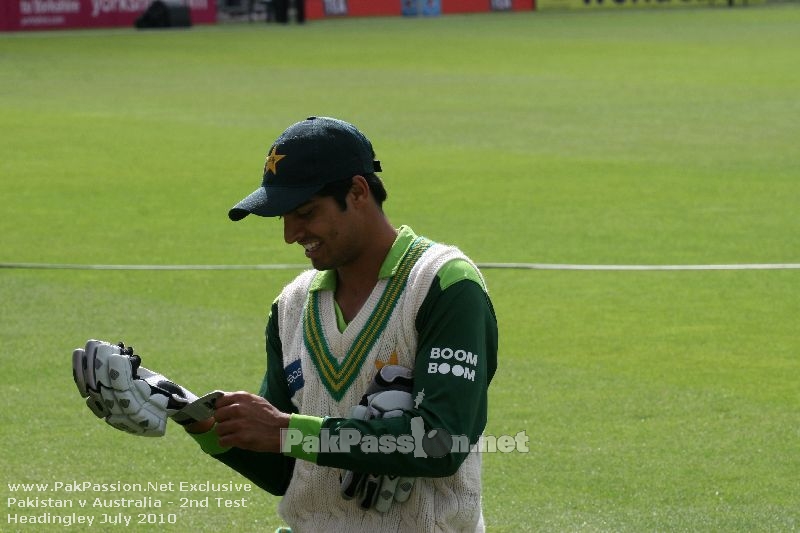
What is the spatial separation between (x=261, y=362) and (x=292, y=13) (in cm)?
4537

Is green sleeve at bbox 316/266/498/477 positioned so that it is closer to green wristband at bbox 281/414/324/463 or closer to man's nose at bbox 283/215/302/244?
green wristband at bbox 281/414/324/463

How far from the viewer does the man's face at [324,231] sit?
12.1 feet

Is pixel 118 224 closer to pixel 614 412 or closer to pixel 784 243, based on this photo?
pixel 784 243

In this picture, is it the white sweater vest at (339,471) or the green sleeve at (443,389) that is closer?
the green sleeve at (443,389)

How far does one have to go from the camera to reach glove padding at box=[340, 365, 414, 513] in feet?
11.8

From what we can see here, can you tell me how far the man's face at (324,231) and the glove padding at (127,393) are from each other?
39 centimetres

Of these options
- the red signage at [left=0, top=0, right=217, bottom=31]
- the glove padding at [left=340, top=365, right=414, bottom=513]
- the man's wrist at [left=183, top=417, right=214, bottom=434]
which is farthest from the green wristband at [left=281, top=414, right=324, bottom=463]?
the red signage at [left=0, top=0, right=217, bottom=31]

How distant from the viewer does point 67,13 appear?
45.1 m

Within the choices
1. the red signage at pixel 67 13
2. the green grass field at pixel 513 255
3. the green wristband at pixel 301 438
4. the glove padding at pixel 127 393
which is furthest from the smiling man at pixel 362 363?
the red signage at pixel 67 13

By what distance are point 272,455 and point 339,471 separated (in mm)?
229

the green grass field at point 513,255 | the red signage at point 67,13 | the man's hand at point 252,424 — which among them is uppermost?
the man's hand at point 252,424

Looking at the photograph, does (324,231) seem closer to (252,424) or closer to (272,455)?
(252,424)

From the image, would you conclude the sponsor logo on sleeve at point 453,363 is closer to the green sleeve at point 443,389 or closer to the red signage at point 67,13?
the green sleeve at point 443,389

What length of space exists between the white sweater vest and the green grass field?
2.36 metres
